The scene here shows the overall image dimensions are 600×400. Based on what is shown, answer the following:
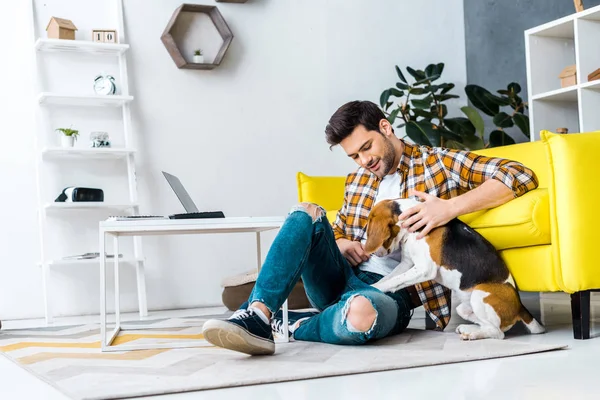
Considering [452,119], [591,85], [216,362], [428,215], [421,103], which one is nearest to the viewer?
[216,362]

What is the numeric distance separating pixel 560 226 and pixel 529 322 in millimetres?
354

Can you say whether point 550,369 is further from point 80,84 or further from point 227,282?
point 80,84

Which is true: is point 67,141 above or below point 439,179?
above

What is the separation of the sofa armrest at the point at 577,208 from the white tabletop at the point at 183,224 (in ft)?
2.94

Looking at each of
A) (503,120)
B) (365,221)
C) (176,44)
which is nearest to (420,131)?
(503,120)

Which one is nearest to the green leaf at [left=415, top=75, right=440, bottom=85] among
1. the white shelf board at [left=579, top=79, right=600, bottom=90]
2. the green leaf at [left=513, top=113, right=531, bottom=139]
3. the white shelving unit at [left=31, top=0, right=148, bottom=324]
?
the green leaf at [left=513, top=113, right=531, bottom=139]

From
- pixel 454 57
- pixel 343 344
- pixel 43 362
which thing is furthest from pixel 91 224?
pixel 454 57

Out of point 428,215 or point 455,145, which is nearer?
point 428,215

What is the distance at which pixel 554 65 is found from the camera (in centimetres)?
437

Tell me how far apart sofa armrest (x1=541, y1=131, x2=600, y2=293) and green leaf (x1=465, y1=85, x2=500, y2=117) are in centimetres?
244

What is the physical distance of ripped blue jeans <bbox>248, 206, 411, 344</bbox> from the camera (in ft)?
6.66

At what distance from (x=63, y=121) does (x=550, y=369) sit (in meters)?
3.35

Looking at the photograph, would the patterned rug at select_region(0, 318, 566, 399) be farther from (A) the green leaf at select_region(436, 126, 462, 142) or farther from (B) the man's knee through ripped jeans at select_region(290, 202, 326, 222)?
(A) the green leaf at select_region(436, 126, 462, 142)

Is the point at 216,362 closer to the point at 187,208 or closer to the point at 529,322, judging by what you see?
the point at 187,208
